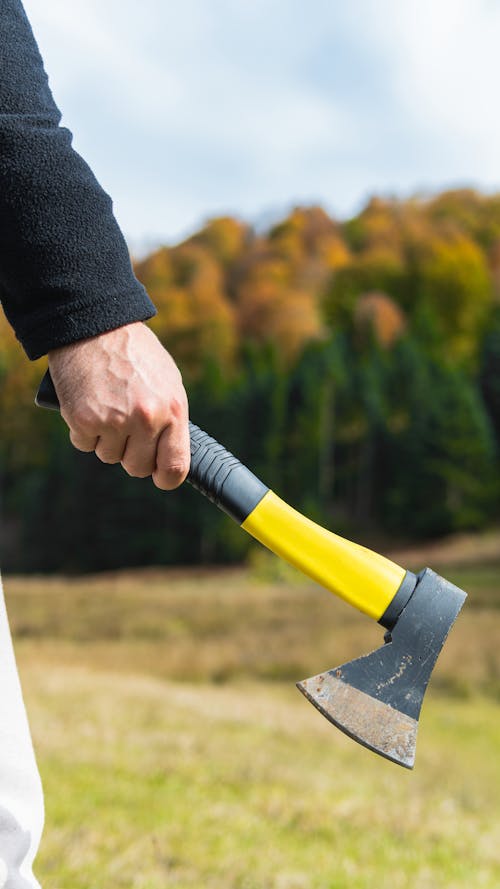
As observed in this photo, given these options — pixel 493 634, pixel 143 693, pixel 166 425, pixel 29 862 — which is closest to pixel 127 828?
pixel 29 862

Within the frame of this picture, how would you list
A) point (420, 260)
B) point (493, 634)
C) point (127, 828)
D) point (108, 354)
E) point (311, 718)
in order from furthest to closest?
point (420, 260) → point (493, 634) → point (311, 718) → point (127, 828) → point (108, 354)

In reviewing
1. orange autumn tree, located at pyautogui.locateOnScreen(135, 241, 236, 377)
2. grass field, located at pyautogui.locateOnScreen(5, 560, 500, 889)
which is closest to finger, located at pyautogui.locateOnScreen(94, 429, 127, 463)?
grass field, located at pyautogui.locateOnScreen(5, 560, 500, 889)

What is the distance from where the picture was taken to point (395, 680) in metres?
2.03

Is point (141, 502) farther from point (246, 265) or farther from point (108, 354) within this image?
point (108, 354)

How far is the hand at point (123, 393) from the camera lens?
1.69 m

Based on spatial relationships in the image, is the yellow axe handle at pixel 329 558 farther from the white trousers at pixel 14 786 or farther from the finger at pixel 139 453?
the white trousers at pixel 14 786

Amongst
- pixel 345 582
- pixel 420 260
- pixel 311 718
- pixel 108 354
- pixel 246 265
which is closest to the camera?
pixel 108 354

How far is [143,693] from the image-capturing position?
34.4 ft

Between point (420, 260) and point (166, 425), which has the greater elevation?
point (166, 425)

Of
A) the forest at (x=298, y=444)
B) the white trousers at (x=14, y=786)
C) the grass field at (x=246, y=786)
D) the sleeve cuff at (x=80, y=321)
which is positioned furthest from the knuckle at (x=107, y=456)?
the forest at (x=298, y=444)

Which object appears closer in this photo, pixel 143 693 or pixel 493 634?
pixel 143 693

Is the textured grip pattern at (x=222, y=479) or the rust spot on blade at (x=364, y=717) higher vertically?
the textured grip pattern at (x=222, y=479)

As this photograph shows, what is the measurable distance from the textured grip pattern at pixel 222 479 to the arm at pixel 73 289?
28 centimetres

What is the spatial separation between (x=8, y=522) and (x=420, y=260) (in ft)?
149
